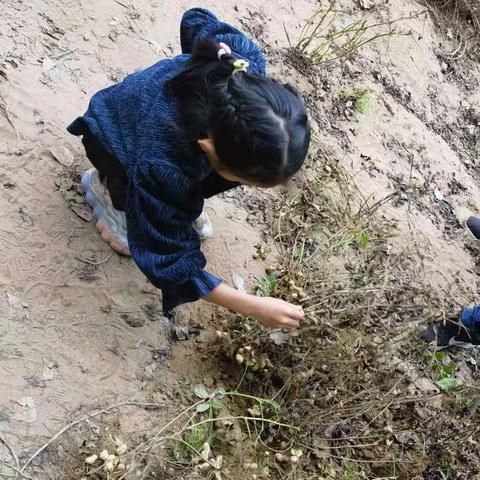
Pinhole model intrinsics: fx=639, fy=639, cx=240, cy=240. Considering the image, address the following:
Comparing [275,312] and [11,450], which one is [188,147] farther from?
[11,450]

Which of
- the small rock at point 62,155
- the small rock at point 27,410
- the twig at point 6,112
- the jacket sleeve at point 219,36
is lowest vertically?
the small rock at point 27,410

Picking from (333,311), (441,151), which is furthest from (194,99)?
(441,151)

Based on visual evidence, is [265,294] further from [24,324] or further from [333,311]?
[24,324]

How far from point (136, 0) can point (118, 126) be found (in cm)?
123

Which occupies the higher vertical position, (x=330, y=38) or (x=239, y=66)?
(x=239, y=66)

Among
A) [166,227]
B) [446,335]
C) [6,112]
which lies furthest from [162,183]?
[446,335]

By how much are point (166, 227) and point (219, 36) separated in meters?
0.66

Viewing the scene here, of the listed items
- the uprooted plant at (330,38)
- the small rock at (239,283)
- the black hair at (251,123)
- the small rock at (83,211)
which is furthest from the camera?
the uprooted plant at (330,38)

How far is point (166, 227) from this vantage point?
1723mm

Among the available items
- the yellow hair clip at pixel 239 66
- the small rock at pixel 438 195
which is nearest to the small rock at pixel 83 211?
the yellow hair clip at pixel 239 66

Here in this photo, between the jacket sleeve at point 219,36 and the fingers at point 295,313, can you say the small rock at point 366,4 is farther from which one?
the fingers at point 295,313

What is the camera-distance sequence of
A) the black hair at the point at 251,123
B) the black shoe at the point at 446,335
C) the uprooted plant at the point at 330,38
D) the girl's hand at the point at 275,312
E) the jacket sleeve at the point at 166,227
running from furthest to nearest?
1. the uprooted plant at the point at 330,38
2. the black shoe at the point at 446,335
3. the girl's hand at the point at 275,312
4. the jacket sleeve at the point at 166,227
5. the black hair at the point at 251,123

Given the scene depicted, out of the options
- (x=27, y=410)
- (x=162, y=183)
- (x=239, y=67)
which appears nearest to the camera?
(x=239, y=67)

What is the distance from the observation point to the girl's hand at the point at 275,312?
1833 millimetres
